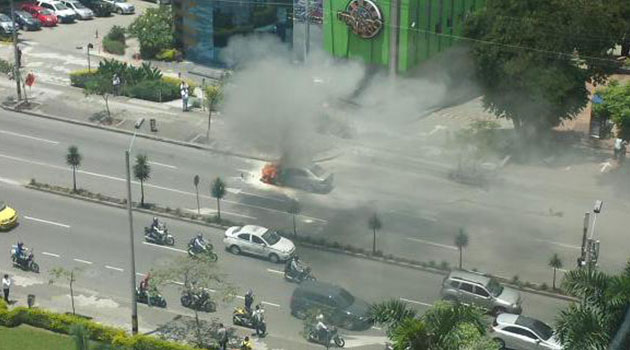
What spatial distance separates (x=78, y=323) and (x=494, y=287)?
15575mm

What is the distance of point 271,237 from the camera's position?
46562 millimetres

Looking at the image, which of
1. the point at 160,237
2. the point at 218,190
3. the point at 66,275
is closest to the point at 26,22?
the point at 218,190

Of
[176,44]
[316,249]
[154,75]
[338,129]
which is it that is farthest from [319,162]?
[176,44]

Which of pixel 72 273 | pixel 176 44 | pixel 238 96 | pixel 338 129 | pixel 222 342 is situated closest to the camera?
pixel 222 342

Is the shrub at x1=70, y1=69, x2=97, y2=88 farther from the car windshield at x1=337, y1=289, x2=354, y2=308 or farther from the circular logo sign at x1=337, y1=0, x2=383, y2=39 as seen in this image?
the car windshield at x1=337, y1=289, x2=354, y2=308

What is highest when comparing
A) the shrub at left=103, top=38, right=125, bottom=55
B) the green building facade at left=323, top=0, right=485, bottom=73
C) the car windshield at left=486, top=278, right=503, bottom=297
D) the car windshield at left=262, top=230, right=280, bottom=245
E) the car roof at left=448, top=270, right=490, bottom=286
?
the green building facade at left=323, top=0, right=485, bottom=73

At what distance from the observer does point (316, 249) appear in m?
47.1

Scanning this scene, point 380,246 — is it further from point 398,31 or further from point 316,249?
point 398,31

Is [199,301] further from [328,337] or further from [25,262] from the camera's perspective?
[25,262]

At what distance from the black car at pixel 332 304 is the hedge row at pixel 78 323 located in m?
4.66

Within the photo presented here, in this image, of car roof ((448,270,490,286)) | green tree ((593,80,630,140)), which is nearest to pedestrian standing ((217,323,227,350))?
car roof ((448,270,490,286))

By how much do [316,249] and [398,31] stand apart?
20.9 meters

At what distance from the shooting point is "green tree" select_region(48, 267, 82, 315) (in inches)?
1626

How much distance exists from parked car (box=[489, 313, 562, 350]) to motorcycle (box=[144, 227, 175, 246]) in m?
14.7
